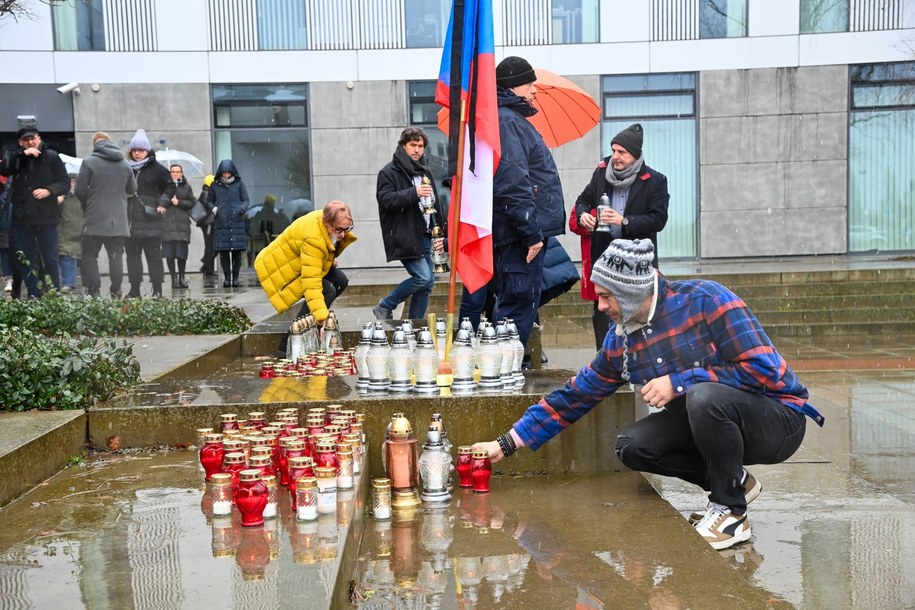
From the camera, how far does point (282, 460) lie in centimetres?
452

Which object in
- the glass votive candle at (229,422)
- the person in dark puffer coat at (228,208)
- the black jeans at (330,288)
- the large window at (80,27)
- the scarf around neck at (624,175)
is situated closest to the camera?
the glass votive candle at (229,422)

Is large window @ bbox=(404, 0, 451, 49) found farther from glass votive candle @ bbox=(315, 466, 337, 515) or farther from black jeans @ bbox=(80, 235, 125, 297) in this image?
glass votive candle @ bbox=(315, 466, 337, 515)

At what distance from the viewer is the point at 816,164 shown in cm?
2097

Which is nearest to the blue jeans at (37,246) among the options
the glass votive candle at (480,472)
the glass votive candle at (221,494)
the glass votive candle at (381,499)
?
Answer: the glass votive candle at (480,472)

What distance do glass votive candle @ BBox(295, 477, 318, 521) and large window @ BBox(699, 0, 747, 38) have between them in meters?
18.7

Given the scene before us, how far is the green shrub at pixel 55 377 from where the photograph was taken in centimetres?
Answer: 538

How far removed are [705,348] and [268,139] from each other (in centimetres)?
1765

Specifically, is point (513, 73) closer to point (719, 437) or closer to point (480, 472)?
point (480, 472)

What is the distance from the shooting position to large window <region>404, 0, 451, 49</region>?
20.8m

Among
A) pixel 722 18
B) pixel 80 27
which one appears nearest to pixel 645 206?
A: pixel 722 18

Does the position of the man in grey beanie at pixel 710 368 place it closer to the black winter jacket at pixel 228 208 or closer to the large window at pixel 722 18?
the black winter jacket at pixel 228 208

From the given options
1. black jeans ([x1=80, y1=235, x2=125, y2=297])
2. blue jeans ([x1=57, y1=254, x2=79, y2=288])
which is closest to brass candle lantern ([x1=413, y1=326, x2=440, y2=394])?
black jeans ([x1=80, y1=235, x2=125, y2=297])

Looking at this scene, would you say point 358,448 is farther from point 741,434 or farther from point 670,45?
point 670,45

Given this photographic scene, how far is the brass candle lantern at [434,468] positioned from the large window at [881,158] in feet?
60.6
